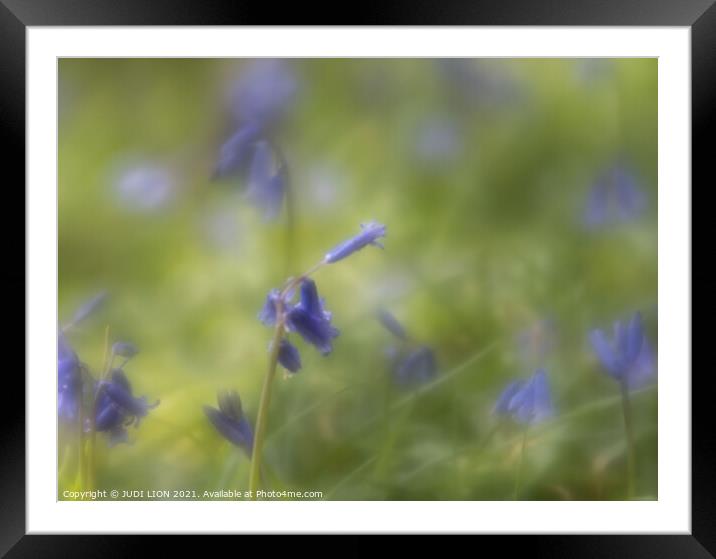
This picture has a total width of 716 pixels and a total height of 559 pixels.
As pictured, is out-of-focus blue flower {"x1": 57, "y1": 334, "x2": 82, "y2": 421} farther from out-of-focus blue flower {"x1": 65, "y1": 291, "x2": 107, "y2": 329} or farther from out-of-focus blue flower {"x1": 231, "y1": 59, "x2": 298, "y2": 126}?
out-of-focus blue flower {"x1": 231, "y1": 59, "x2": 298, "y2": 126}

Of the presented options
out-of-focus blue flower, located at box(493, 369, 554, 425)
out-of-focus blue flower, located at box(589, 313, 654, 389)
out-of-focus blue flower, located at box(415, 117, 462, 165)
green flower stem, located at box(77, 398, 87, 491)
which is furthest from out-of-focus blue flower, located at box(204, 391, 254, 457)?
out-of-focus blue flower, located at box(589, 313, 654, 389)

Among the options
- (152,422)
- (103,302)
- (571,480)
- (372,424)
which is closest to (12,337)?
(103,302)

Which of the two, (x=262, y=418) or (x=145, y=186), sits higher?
(x=145, y=186)

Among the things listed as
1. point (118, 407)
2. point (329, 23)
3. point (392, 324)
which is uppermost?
point (329, 23)

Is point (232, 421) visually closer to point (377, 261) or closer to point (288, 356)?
point (288, 356)

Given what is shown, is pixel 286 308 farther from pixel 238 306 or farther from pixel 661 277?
pixel 661 277

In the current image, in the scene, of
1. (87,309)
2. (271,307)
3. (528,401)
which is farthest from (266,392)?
(528,401)
